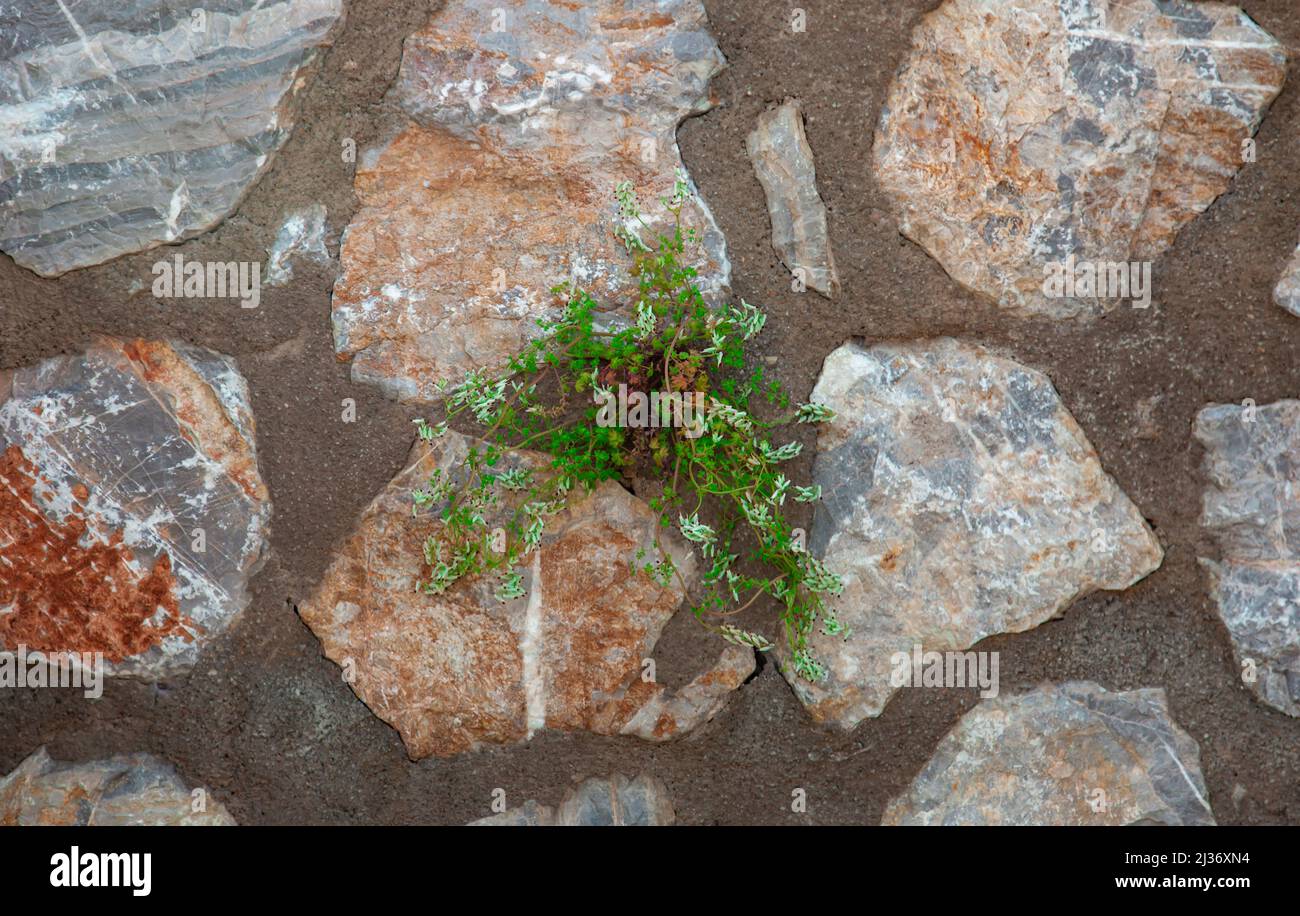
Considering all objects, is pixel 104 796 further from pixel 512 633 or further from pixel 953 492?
pixel 953 492

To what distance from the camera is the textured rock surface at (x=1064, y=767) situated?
288 centimetres

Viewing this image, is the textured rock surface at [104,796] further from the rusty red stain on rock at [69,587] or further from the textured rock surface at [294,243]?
the textured rock surface at [294,243]

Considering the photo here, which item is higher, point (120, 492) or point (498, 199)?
point (498, 199)

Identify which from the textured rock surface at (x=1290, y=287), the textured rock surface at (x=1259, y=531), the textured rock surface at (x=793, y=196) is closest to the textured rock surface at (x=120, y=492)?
the textured rock surface at (x=793, y=196)

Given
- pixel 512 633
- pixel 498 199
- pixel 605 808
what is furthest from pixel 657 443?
pixel 605 808

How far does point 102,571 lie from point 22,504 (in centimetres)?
27

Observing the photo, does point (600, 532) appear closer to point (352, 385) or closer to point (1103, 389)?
point (352, 385)

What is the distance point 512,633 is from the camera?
9.34 ft

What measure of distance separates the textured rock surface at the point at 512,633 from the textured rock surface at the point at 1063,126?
3.88 feet

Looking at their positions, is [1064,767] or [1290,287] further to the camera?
[1064,767]

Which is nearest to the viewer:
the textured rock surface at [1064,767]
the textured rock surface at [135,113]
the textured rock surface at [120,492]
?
the textured rock surface at [135,113]

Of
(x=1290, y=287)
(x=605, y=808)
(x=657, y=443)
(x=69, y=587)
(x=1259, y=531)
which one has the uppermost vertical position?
(x=1290, y=287)

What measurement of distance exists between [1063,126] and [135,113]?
7.91ft

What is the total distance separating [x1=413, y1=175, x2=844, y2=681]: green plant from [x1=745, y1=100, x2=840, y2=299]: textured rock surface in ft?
0.68
